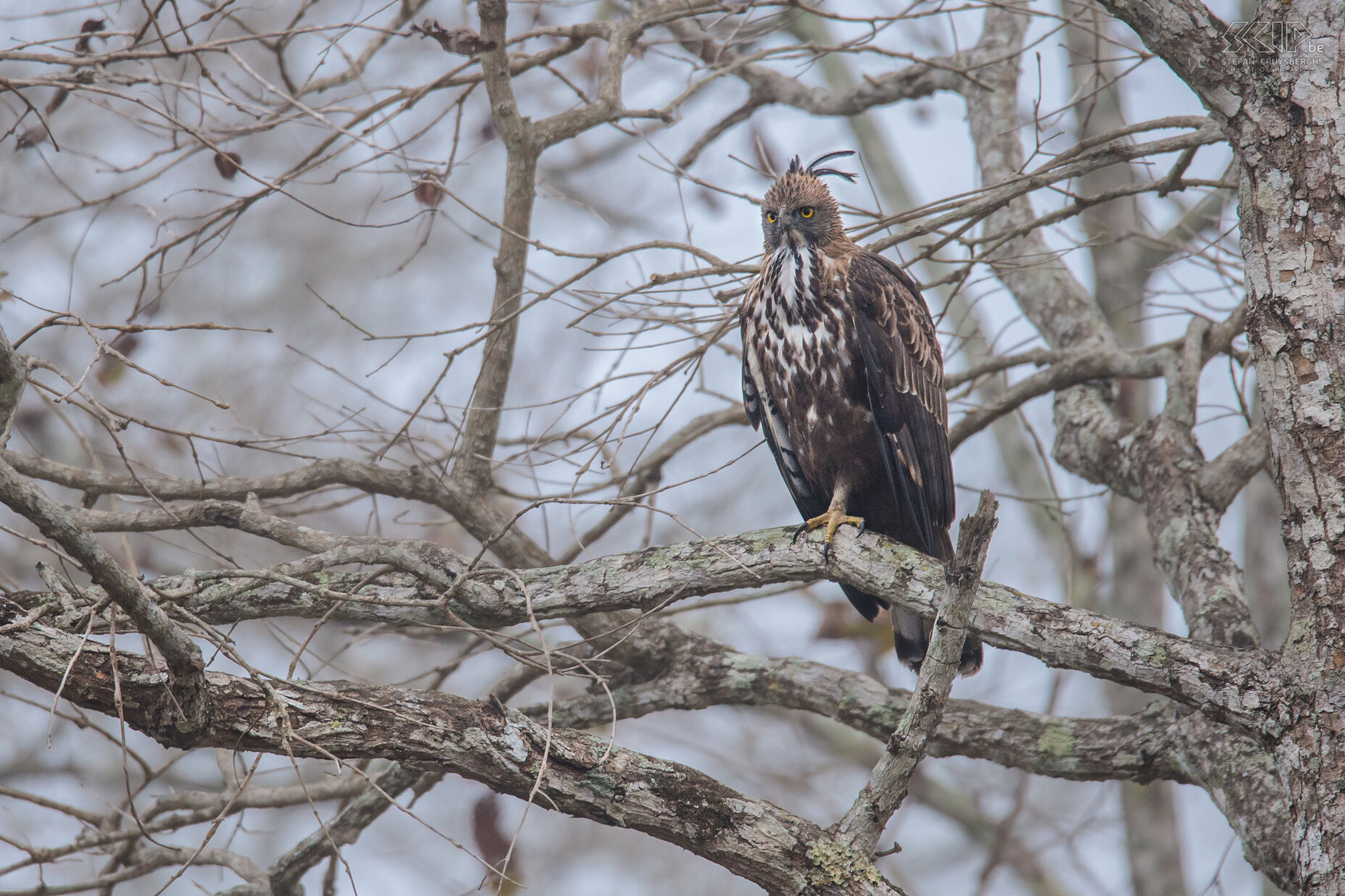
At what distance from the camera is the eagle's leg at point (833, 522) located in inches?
116

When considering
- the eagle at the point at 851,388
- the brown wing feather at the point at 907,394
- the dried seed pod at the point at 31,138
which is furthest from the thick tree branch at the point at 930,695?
the dried seed pod at the point at 31,138

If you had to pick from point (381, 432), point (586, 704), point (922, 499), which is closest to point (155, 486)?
point (381, 432)

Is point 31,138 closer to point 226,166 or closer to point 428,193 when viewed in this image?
point 226,166

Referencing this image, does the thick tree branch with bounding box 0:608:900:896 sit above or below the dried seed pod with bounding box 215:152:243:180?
below

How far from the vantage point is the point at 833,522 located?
3.08 metres

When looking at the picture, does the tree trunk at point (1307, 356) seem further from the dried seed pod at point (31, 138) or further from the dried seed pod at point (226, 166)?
the dried seed pod at point (31, 138)

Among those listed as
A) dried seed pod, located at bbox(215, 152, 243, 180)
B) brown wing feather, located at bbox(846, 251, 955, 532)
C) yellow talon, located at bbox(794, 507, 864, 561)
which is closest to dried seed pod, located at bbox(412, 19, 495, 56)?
dried seed pod, located at bbox(215, 152, 243, 180)

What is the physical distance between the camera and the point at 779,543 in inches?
115

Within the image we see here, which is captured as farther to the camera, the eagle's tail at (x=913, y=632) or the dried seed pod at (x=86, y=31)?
the eagle's tail at (x=913, y=632)

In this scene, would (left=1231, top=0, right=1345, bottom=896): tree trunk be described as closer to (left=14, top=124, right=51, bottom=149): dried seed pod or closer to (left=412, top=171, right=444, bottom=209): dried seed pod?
(left=412, top=171, right=444, bottom=209): dried seed pod

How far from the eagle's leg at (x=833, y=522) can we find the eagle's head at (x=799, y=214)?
35.4 inches

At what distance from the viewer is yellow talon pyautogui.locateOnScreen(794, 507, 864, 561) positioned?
2.97 m

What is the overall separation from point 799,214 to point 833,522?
4.09 feet

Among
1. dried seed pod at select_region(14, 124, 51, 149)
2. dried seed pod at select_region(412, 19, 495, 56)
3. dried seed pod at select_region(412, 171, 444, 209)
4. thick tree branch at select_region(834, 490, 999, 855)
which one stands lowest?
thick tree branch at select_region(834, 490, 999, 855)
